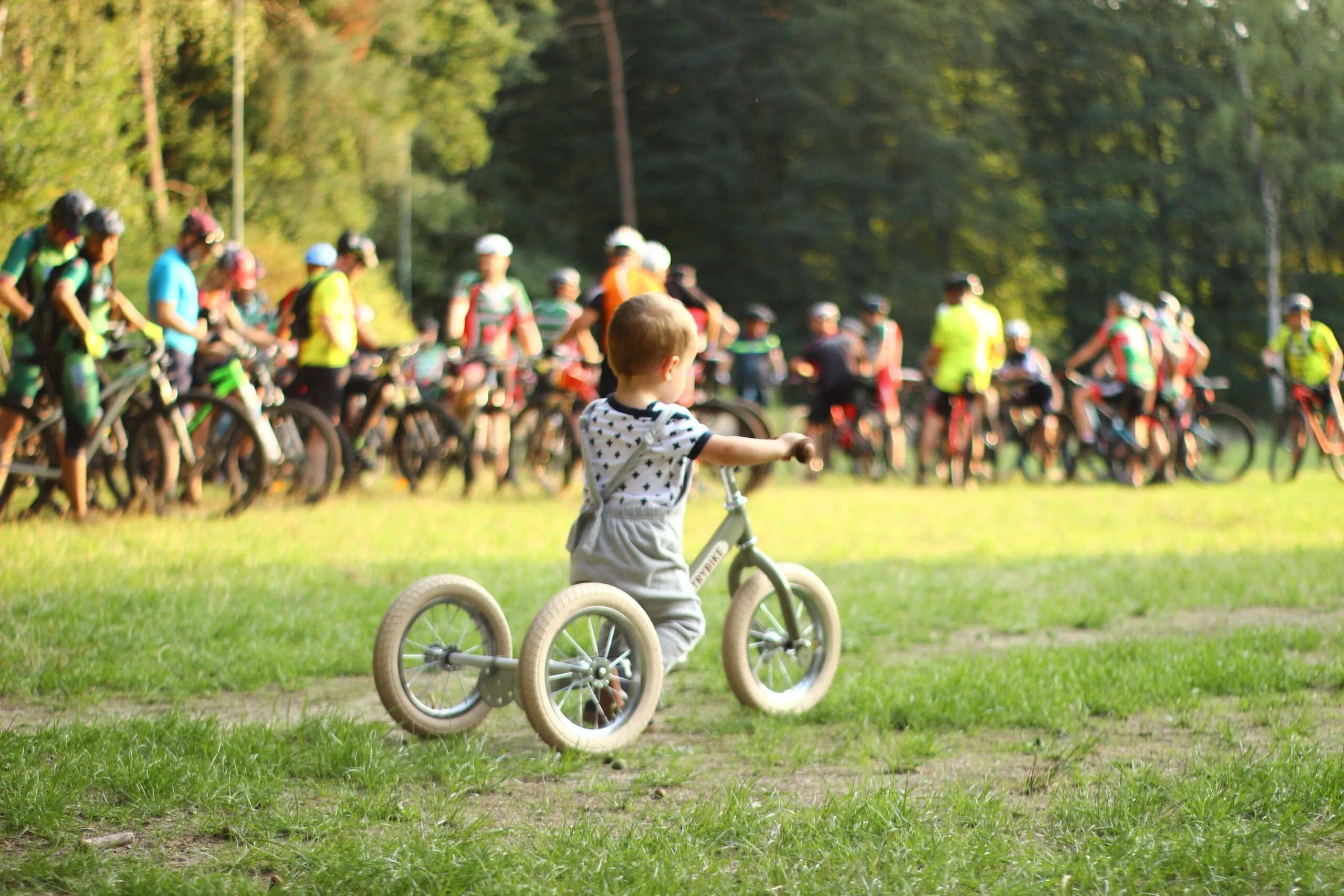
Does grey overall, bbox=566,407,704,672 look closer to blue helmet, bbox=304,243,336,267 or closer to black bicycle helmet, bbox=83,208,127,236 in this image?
black bicycle helmet, bbox=83,208,127,236

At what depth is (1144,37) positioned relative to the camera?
3919 cm

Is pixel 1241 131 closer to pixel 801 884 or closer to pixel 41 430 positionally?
pixel 41 430

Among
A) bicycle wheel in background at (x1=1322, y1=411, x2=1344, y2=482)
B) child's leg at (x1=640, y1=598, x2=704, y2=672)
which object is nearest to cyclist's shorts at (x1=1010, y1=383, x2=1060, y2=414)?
bicycle wheel in background at (x1=1322, y1=411, x2=1344, y2=482)

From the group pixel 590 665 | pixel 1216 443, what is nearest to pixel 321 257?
pixel 590 665

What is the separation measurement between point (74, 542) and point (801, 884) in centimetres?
632

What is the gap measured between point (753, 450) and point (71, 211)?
582cm

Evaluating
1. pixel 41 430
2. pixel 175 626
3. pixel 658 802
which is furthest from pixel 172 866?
pixel 41 430

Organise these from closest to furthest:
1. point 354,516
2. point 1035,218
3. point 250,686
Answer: point 250,686 < point 354,516 < point 1035,218

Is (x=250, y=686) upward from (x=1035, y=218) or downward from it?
downward

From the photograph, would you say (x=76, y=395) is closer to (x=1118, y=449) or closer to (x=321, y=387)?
(x=321, y=387)

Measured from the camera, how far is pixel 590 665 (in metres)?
4.47

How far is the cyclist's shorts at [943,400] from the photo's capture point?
15508 mm

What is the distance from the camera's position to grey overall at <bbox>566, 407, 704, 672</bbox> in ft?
14.9

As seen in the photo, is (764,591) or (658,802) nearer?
(658,802)
